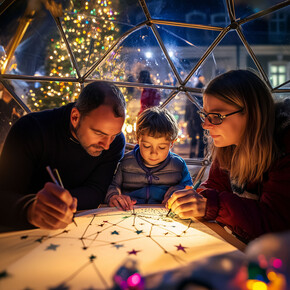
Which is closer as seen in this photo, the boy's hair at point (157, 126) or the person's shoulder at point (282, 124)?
the person's shoulder at point (282, 124)

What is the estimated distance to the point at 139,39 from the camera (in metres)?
3.33

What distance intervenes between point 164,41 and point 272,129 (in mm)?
2394

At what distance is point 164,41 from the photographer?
3.44 m

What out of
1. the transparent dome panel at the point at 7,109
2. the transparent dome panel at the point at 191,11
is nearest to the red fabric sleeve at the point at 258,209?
the transparent dome panel at the point at 191,11

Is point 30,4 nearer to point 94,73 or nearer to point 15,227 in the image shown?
point 94,73

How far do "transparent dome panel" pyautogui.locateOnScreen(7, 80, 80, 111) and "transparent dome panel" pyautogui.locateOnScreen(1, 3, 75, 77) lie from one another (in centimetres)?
25

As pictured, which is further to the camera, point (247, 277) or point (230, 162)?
point (230, 162)

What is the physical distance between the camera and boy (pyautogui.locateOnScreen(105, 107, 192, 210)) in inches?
79.6

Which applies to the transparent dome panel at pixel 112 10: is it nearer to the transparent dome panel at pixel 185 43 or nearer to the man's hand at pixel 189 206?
the transparent dome panel at pixel 185 43

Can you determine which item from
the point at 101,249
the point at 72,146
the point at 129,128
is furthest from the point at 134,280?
the point at 129,128

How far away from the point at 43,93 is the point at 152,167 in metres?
3.50

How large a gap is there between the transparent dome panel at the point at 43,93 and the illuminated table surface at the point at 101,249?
111 inches

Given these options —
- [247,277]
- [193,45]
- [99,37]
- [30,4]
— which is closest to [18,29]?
[30,4]

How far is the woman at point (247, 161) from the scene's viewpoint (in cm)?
122
